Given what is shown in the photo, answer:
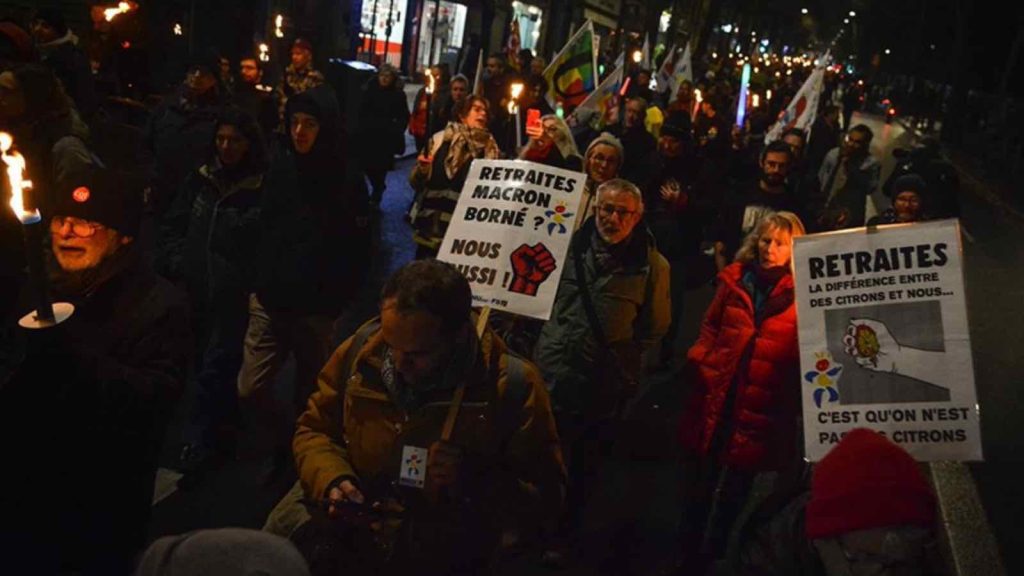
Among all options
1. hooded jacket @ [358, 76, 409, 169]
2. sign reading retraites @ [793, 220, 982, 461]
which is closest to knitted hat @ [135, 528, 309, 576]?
sign reading retraites @ [793, 220, 982, 461]

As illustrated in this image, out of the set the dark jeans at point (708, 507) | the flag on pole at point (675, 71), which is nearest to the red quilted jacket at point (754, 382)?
the dark jeans at point (708, 507)

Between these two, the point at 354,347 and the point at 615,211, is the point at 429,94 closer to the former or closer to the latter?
the point at 615,211

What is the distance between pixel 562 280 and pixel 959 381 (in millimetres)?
1855

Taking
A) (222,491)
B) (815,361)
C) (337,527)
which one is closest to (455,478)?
(337,527)

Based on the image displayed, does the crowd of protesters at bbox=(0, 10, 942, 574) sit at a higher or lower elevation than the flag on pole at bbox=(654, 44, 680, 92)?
lower

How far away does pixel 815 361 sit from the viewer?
3.79m

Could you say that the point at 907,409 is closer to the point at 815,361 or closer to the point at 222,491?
the point at 815,361

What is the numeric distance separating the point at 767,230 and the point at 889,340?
0.85 metres

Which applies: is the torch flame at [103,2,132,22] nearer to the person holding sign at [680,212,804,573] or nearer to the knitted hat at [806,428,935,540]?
the person holding sign at [680,212,804,573]

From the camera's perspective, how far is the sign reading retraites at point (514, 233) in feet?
14.3

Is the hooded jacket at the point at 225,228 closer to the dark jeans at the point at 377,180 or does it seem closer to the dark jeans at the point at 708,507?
the dark jeans at the point at 708,507

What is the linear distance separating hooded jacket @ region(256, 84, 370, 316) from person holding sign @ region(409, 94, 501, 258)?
1.42m

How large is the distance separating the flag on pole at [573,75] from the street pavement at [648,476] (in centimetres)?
230

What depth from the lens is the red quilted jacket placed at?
408 centimetres
